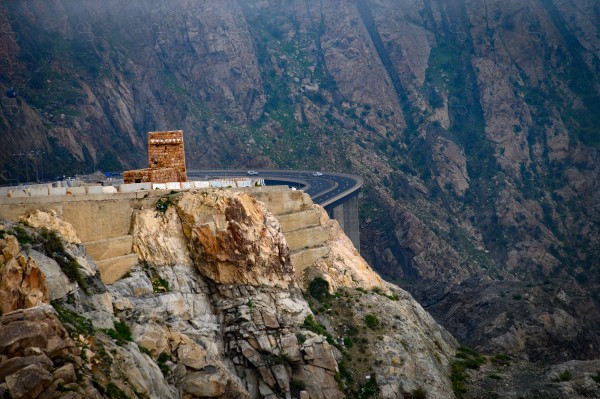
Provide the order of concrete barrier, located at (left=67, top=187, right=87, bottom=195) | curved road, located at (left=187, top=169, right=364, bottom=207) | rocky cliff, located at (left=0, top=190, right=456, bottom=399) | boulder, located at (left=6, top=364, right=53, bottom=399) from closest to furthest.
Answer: boulder, located at (left=6, top=364, right=53, bottom=399), rocky cliff, located at (left=0, top=190, right=456, bottom=399), concrete barrier, located at (left=67, top=187, right=87, bottom=195), curved road, located at (left=187, top=169, right=364, bottom=207)

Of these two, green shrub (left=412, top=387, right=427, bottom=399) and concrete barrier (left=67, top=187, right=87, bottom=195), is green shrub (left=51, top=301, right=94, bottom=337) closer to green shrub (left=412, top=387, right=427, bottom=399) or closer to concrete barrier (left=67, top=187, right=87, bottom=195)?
concrete barrier (left=67, top=187, right=87, bottom=195)

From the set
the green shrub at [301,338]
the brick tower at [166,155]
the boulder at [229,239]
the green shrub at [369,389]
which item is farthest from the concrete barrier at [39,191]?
the green shrub at [369,389]

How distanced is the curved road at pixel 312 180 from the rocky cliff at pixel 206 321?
58704 millimetres

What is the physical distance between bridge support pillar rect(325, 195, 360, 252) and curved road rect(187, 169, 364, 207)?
2270 millimetres

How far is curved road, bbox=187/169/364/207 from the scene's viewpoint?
14525 cm

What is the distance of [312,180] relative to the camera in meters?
163

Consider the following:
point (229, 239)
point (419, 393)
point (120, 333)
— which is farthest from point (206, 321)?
point (419, 393)

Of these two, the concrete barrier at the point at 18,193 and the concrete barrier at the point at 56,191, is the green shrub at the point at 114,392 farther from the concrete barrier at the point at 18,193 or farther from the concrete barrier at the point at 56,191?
the concrete barrier at the point at 56,191

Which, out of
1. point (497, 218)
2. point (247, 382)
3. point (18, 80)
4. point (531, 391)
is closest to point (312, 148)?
point (497, 218)

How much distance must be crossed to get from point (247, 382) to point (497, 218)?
421 ft

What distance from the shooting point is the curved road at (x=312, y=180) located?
145250 millimetres

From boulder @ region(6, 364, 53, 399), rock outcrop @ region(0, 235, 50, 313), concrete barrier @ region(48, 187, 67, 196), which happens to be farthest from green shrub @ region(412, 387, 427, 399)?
boulder @ region(6, 364, 53, 399)

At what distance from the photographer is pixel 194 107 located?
196250mm

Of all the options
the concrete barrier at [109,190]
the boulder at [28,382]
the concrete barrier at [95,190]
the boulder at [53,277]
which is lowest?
the boulder at [28,382]
